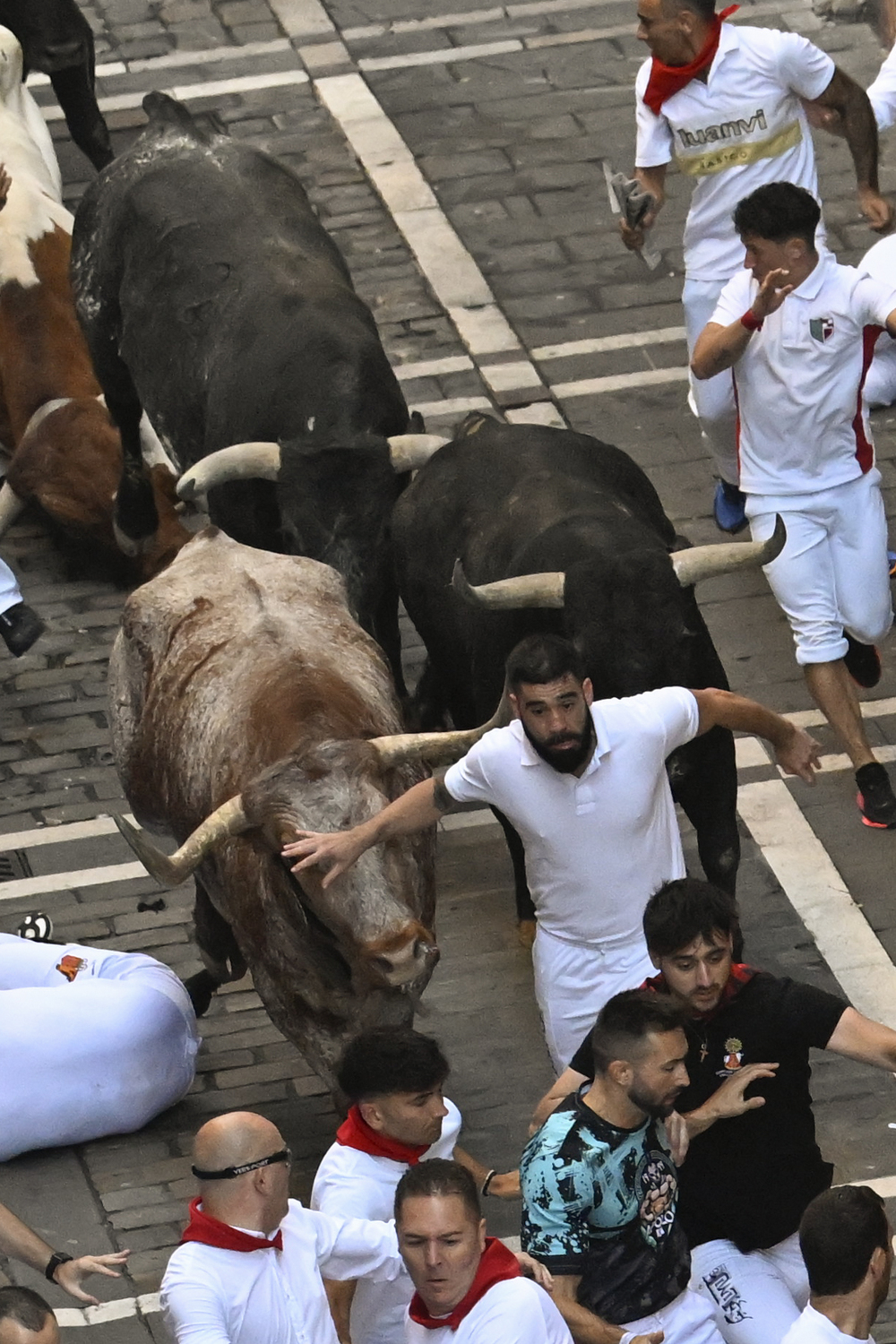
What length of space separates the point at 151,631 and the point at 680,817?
2.55 m

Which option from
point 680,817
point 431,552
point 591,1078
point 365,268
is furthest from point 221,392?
point 591,1078

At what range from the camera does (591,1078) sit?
7156 mm

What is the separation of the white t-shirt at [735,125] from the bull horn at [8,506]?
3618 mm

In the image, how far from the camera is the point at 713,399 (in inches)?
464

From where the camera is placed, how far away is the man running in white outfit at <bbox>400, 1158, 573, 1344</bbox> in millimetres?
6293

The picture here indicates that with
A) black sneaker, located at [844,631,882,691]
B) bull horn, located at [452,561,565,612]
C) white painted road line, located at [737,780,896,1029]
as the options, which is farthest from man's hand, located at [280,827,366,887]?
black sneaker, located at [844,631,882,691]

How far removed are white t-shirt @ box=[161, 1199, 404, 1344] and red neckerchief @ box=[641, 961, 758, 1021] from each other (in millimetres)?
1024

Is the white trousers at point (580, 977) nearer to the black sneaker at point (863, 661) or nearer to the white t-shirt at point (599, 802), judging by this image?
the white t-shirt at point (599, 802)

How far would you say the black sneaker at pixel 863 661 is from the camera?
11.3 m

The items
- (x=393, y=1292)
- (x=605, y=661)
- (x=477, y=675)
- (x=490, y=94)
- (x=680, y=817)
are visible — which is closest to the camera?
(x=393, y=1292)

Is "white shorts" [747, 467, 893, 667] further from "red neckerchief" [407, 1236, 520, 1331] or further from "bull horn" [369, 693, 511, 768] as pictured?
"red neckerchief" [407, 1236, 520, 1331]

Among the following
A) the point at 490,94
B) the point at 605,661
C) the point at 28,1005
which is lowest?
the point at 490,94

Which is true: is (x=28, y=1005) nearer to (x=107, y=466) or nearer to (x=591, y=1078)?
(x=591, y=1078)

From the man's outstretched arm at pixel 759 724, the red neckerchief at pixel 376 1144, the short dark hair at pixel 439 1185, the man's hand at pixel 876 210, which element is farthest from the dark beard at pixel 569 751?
the man's hand at pixel 876 210
